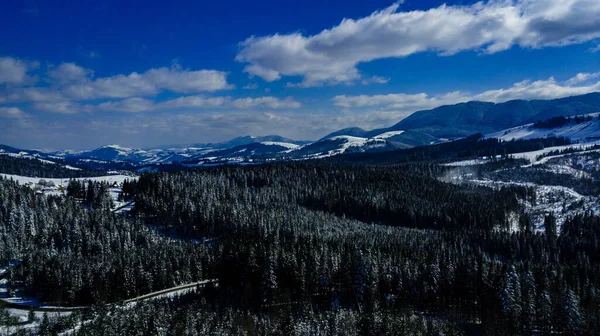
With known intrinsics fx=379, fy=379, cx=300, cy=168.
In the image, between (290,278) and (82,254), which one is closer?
(290,278)

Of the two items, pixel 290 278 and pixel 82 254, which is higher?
pixel 82 254

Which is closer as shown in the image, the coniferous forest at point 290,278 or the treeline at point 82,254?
the coniferous forest at point 290,278

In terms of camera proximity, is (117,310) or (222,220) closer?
(117,310)

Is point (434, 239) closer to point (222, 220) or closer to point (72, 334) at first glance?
point (222, 220)

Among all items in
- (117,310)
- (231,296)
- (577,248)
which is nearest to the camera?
(117,310)

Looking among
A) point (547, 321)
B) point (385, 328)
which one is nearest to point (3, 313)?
point (385, 328)

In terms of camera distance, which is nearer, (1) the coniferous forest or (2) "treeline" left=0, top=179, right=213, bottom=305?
(1) the coniferous forest

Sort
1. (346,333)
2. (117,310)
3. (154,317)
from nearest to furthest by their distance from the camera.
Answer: (346,333) → (154,317) → (117,310)

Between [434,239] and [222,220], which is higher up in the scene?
[222,220]

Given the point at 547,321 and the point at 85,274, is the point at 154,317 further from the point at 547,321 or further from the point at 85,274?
the point at 547,321
